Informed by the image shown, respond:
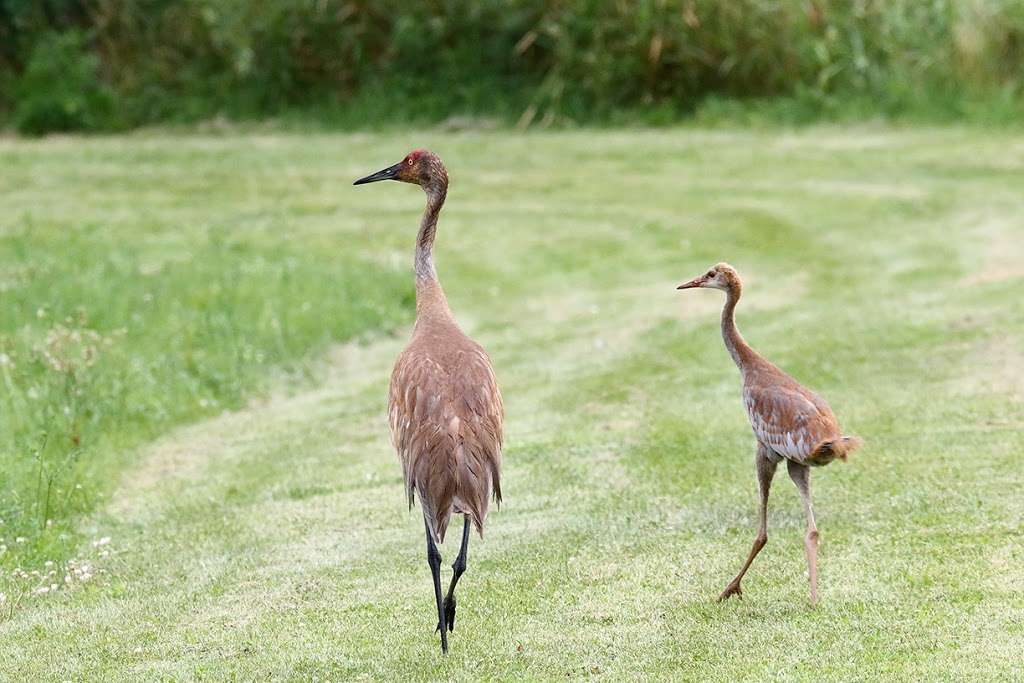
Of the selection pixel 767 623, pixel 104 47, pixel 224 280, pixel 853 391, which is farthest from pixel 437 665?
pixel 104 47

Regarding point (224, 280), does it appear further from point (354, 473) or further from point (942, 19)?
point (942, 19)

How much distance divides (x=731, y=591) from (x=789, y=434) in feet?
2.56

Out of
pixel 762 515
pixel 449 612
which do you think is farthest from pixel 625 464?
pixel 449 612

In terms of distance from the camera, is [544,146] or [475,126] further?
[475,126]

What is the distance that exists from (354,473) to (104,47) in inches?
684

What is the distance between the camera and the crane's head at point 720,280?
26.5 feet

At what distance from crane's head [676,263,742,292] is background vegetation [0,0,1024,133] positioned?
1343 cm

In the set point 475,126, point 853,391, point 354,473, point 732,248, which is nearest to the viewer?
point 354,473

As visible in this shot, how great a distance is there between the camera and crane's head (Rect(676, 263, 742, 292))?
8062mm

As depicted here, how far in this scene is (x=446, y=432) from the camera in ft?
22.6

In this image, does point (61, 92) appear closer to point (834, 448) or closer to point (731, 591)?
point (731, 591)

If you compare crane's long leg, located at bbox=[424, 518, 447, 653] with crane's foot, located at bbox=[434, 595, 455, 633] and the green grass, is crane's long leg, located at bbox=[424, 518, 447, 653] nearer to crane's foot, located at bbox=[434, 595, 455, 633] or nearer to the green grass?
crane's foot, located at bbox=[434, 595, 455, 633]

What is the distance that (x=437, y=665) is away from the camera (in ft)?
22.1

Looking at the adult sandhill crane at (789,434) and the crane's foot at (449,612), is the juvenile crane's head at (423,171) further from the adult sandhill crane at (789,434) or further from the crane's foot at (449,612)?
the crane's foot at (449,612)
